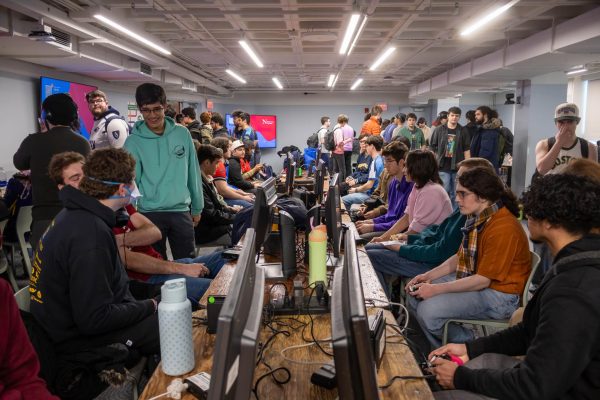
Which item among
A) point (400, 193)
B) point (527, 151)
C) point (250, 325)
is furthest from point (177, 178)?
point (527, 151)

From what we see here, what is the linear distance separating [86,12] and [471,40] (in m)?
6.44

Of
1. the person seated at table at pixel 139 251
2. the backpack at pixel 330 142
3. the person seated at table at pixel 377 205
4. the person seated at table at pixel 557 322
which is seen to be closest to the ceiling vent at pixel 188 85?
the backpack at pixel 330 142

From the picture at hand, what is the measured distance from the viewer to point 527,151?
393 inches

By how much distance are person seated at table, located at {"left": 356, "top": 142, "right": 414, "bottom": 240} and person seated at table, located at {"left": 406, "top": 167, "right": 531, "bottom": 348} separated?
174 cm

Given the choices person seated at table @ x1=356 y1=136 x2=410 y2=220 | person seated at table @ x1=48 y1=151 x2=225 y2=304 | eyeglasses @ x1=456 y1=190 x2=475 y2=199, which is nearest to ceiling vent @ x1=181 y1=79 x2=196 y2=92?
person seated at table @ x1=356 y1=136 x2=410 y2=220

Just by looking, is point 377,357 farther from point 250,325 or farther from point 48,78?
point 48,78

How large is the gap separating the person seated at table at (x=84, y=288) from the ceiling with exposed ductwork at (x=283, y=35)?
4.34 metres

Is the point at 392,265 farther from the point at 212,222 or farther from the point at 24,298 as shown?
the point at 24,298

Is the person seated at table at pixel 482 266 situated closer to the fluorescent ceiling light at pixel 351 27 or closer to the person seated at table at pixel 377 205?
the person seated at table at pixel 377 205

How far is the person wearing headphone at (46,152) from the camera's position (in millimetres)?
3480

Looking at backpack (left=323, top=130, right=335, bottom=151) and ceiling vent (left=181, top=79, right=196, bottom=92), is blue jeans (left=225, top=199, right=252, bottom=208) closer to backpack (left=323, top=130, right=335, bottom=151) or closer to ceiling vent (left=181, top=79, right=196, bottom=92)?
backpack (left=323, top=130, right=335, bottom=151)

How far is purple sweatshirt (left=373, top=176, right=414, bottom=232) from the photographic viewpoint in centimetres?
445

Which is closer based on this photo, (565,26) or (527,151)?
(565,26)

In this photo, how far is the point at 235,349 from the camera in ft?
2.60
